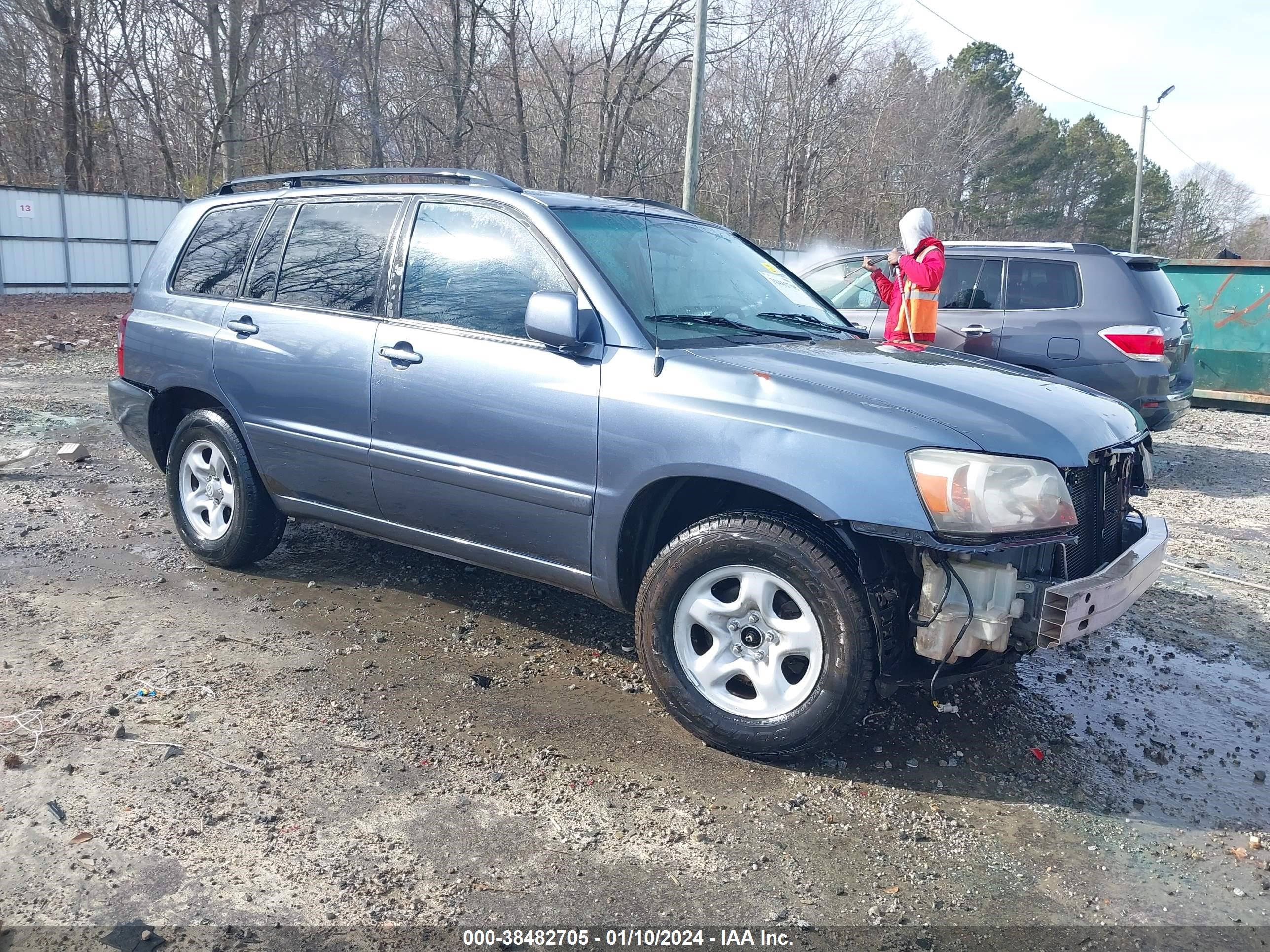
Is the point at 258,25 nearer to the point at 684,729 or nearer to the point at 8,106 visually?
the point at 8,106

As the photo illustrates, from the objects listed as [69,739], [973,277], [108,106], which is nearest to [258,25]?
[108,106]

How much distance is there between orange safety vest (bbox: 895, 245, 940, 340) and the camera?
6727 millimetres

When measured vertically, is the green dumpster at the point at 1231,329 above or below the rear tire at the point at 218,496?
above

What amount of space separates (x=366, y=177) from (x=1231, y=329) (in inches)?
482

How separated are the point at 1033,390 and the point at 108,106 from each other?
30934 mm

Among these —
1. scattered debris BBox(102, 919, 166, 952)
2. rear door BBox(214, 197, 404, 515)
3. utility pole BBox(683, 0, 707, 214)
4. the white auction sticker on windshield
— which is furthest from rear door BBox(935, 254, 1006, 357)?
scattered debris BBox(102, 919, 166, 952)

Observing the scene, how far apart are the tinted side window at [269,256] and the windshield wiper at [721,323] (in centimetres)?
209

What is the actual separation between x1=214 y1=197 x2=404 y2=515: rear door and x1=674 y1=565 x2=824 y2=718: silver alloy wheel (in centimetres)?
170

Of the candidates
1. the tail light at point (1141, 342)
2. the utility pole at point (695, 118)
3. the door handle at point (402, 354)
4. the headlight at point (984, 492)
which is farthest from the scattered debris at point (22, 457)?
the utility pole at point (695, 118)

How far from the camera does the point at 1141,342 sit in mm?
7609

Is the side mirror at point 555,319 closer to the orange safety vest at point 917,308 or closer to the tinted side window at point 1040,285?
the orange safety vest at point 917,308

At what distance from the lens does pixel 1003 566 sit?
305 centimetres

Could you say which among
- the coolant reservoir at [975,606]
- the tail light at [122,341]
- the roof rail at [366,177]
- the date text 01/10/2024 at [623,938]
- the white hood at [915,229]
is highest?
the white hood at [915,229]

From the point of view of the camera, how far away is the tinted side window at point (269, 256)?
475 cm
